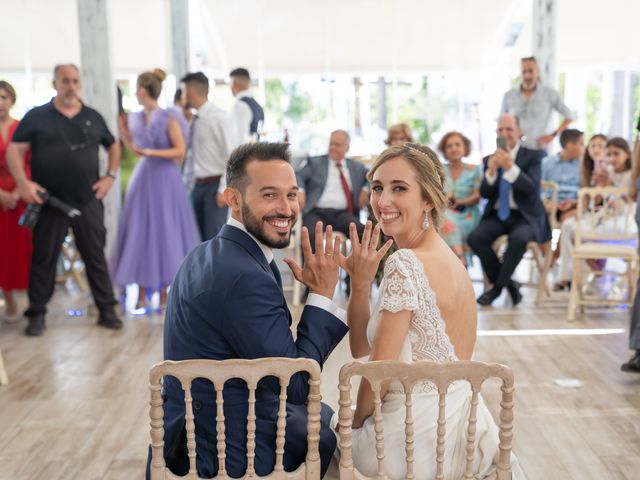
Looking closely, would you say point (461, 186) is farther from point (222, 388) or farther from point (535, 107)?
point (222, 388)

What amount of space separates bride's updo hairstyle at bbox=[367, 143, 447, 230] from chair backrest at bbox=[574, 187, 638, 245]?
3263mm

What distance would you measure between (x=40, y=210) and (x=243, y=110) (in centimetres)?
207

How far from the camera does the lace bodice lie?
6.11 feet

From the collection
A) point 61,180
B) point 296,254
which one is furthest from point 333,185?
point 61,180

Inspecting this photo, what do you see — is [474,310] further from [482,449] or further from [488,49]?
[488,49]

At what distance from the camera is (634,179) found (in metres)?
4.19

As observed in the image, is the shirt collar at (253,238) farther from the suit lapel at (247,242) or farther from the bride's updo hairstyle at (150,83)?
the bride's updo hairstyle at (150,83)

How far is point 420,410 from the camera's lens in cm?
189

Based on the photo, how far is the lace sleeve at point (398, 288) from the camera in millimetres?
1842

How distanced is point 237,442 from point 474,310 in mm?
647

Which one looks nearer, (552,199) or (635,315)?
(635,315)

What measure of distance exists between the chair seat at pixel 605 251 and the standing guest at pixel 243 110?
2.70 m

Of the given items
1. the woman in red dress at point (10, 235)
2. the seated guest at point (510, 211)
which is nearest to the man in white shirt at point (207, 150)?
the woman in red dress at point (10, 235)

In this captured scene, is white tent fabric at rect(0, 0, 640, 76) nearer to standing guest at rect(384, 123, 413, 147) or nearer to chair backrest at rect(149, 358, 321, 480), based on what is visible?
standing guest at rect(384, 123, 413, 147)
